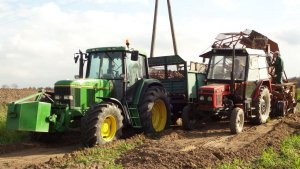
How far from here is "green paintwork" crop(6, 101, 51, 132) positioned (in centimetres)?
899

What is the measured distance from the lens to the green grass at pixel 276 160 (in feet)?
25.7

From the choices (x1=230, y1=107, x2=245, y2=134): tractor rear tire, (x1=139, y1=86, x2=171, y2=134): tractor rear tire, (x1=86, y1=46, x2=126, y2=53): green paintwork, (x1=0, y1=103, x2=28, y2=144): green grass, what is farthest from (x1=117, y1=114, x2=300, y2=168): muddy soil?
(x1=0, y1=103, x2=28, y2=144): green grass

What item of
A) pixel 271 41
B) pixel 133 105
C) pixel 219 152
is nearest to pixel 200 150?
pixel 219 152

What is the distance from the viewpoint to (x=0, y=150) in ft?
31.3

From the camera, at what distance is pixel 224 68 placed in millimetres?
13039

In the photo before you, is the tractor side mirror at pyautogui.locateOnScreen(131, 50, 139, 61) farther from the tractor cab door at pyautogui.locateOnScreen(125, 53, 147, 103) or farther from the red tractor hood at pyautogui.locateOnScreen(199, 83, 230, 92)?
the red tractor hood at pyautogui.locateOnScreen(199, 83, 230, 92)

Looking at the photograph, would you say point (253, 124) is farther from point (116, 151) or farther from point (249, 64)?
point (116, 151)

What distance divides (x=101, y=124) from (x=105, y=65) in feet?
7.51

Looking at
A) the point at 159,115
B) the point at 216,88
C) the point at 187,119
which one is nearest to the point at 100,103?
the point at 159,115

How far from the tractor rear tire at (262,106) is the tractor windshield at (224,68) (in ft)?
3.05

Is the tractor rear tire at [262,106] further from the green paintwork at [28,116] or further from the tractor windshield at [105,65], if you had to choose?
the green paintwork at [28,116]

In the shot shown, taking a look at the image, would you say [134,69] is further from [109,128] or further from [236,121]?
[236,121]

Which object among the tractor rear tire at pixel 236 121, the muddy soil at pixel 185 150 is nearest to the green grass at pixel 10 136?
the muddy soil at pixel 185 150

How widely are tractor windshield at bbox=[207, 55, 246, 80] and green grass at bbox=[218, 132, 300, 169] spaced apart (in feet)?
11.8
